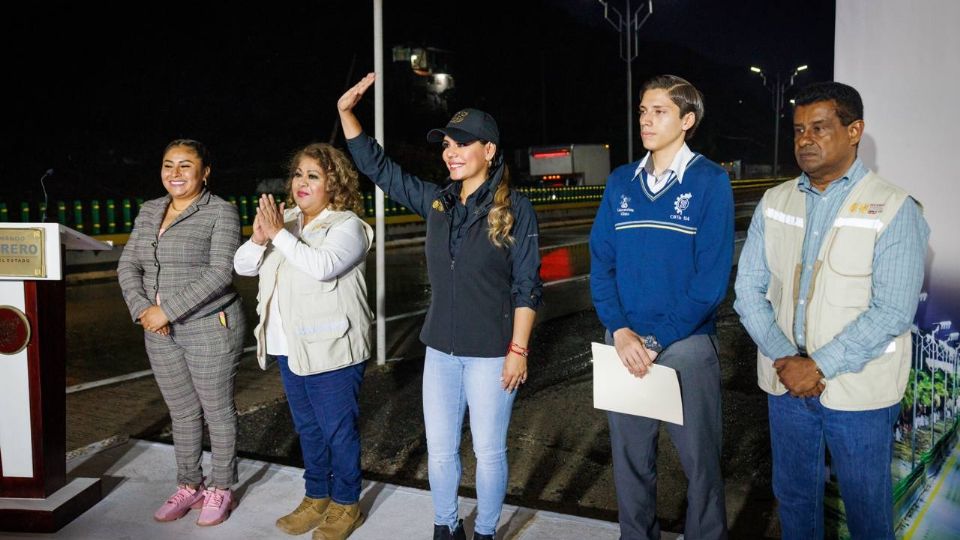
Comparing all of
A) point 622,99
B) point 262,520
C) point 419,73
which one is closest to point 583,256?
point 262,520

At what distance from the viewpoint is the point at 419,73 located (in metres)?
63.7

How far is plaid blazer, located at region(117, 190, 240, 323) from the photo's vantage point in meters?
4.22

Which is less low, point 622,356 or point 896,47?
point 896,47

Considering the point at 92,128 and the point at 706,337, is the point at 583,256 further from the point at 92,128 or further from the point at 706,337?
the point at 92,128

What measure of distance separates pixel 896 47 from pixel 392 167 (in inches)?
85.8

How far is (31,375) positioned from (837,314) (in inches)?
145

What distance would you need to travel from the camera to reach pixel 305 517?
4.22 metres

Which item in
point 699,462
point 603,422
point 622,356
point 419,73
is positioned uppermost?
point 419,73

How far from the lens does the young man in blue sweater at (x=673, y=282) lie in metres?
3.17

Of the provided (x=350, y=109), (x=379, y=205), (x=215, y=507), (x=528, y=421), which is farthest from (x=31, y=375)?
(x=379, y=205)

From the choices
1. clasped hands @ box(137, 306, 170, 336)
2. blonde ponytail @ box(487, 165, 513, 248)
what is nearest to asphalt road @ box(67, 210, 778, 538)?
clasped hands @ box(137, 306, 170, 336)

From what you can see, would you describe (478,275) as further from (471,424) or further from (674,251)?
(674,251)

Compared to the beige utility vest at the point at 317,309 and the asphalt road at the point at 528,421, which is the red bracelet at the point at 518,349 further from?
the asphalt road at the point at 528,421

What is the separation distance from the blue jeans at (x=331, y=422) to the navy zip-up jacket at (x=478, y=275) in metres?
0.66
